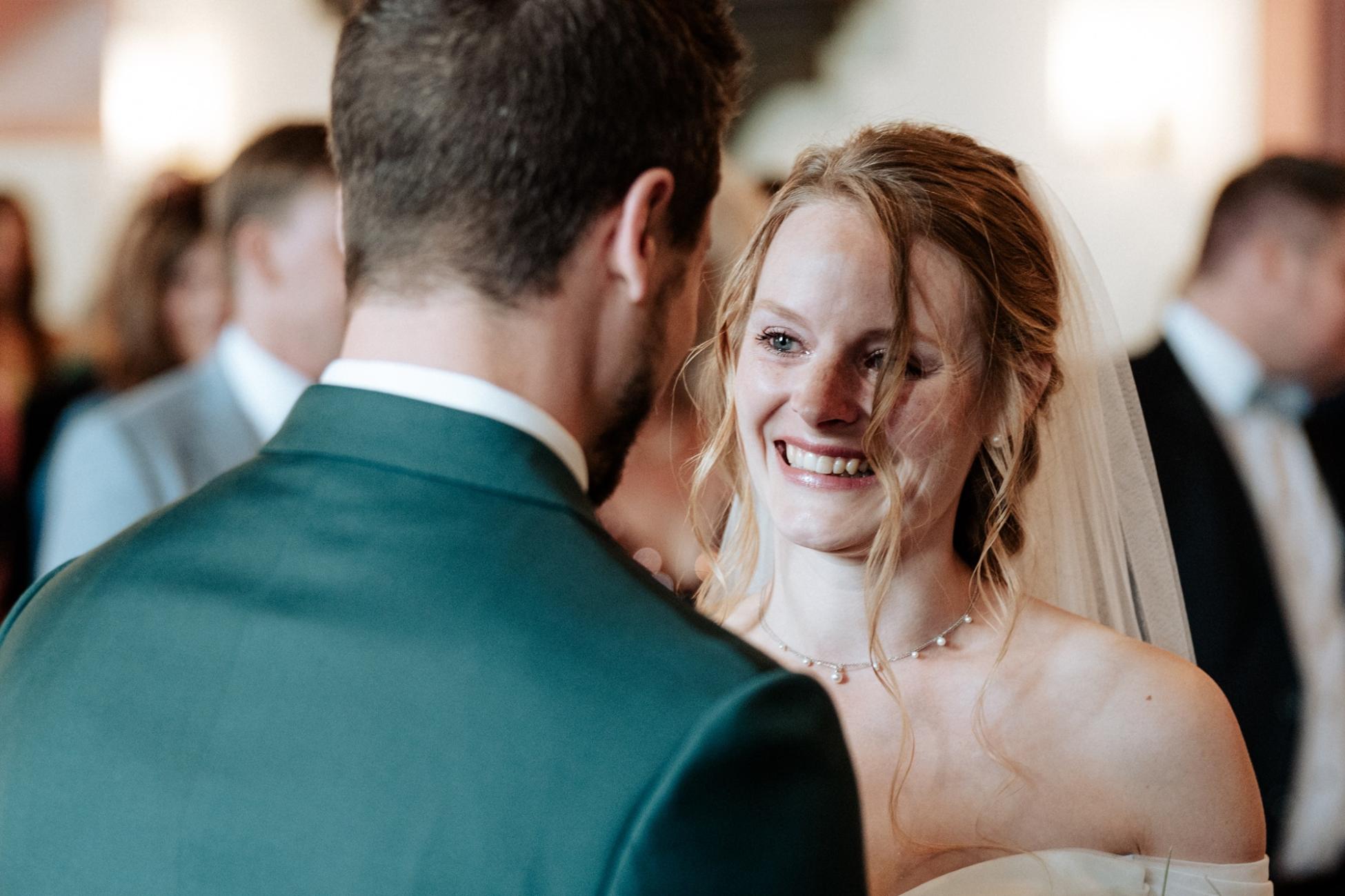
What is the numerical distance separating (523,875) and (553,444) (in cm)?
33

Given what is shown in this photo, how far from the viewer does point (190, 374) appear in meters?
3.37

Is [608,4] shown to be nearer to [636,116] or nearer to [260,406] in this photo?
[636,116]

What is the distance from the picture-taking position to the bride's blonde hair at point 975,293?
1.78 meters

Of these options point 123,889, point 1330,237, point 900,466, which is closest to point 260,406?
point 900,466

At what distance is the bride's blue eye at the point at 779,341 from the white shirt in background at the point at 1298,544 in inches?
84.9

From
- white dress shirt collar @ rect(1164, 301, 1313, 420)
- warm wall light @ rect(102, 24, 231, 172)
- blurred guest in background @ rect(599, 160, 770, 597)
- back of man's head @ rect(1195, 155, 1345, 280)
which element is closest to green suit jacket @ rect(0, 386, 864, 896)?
blurred guest in background @ rect(599, 160, 770, 597)

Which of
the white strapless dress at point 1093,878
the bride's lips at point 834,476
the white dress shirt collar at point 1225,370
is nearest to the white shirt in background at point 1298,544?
the white dress shirt collar at point 1225,370

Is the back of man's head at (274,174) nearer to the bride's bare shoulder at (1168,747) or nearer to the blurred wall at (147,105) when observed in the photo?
the bride's bare shoulder at (1168,747)

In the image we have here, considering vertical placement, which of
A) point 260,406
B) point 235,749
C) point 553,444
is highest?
point 553,444

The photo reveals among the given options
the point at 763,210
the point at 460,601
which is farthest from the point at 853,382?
the point at 460,601

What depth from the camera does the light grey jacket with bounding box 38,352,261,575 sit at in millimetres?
2982

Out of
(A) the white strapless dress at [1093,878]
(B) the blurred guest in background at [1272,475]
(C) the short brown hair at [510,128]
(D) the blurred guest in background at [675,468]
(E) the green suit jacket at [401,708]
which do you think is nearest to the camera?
(E) the green suit jacket at [401,708]

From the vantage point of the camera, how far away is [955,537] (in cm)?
196

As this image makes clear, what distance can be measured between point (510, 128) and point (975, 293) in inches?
34.8
